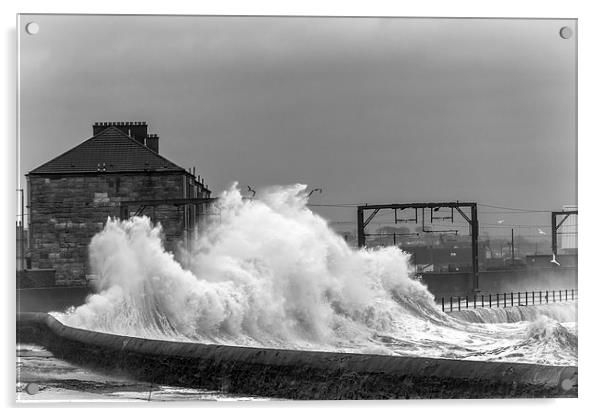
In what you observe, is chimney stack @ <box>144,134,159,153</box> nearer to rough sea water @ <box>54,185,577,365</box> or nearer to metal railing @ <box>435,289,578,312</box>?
rough sea water @ <box>54,185,577,365</box>

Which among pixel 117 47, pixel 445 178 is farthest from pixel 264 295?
pixel 117 47

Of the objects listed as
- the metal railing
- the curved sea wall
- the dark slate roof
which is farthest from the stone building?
the curved sea wall

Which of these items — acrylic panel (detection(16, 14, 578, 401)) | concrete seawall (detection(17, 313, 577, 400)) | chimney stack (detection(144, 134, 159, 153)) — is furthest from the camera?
chimney stack (detection(144, 134, 159, 153))

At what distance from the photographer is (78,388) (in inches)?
295

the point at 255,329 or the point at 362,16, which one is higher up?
the point at 362,16

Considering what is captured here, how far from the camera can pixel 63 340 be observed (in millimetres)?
8070

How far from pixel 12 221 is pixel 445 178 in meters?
3.08

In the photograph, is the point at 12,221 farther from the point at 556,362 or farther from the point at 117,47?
the point at 556,362

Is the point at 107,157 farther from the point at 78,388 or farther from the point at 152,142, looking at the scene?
the point at 78,388

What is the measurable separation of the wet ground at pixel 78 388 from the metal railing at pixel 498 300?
6.69 feet

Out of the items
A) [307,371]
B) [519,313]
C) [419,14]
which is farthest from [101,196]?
[519,313]

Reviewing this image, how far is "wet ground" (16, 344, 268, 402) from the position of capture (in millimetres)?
7418

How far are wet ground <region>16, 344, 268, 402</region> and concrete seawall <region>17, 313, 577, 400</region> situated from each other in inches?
2.8

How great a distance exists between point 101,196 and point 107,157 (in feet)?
1.71
